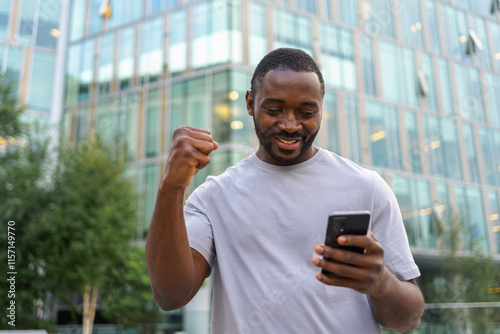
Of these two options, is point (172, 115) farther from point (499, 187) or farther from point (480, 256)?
point (499, 187)

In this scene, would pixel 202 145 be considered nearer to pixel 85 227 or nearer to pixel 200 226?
pixel 200 226

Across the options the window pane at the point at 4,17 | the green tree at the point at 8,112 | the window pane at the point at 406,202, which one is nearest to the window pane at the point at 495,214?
the window pane at the point at 406,202

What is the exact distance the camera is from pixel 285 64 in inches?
56.8

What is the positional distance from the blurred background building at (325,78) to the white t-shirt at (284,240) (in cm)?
1473

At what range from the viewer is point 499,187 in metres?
21.7

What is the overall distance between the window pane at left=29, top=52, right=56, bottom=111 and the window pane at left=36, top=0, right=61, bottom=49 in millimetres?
660

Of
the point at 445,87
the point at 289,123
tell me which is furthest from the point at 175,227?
the point at 445,87

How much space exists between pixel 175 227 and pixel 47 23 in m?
24.5

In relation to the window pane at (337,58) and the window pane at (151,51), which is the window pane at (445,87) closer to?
the window pane at (337,58)

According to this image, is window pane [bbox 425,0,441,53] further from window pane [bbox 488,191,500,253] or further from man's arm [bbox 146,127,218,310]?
man's arm [bbox 146,127,218,310]

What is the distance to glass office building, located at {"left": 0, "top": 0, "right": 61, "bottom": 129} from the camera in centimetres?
2145

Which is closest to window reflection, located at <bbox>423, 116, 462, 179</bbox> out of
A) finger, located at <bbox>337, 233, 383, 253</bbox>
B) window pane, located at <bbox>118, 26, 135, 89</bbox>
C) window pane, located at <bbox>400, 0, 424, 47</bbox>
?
window pane, located at <bbox>400, 0, 424, 47</bbox>

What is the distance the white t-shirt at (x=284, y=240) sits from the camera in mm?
1302

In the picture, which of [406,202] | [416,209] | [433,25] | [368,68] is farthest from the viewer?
[433,25]
